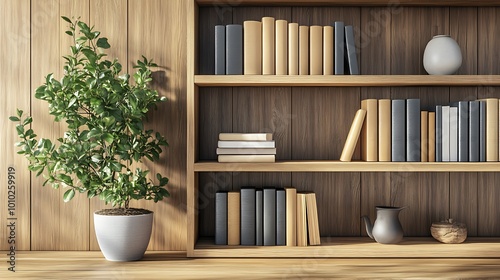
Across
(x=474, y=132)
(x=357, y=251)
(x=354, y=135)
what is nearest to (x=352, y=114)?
(x=354, y=135)

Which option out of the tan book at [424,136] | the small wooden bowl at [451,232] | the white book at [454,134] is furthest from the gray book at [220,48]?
the small wooden bowl at [451,232]

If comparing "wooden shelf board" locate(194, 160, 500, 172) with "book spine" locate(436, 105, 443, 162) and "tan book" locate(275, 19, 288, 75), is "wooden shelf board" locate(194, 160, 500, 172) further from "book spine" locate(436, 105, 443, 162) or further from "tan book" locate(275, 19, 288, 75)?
"tan book" locate(275, 19, 288, 75)

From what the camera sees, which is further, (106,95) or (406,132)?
(406,132)

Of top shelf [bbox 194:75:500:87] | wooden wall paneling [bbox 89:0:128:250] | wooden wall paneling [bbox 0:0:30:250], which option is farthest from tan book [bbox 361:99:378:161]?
wooden wall paneling [bbox 0:0:30:250]

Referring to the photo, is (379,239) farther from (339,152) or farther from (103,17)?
(103,17)

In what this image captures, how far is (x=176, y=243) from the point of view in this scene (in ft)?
7.55

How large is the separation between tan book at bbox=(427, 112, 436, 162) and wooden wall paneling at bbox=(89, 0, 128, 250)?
1.34m

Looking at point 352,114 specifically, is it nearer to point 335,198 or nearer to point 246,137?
point 335,198

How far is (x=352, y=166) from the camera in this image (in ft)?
6.70

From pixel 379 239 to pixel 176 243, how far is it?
89 cm

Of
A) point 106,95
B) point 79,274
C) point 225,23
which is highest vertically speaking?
point 225,23

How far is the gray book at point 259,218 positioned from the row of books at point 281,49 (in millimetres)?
509

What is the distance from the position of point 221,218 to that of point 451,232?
955 millimetres

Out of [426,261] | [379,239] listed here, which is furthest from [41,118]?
[426,261]
